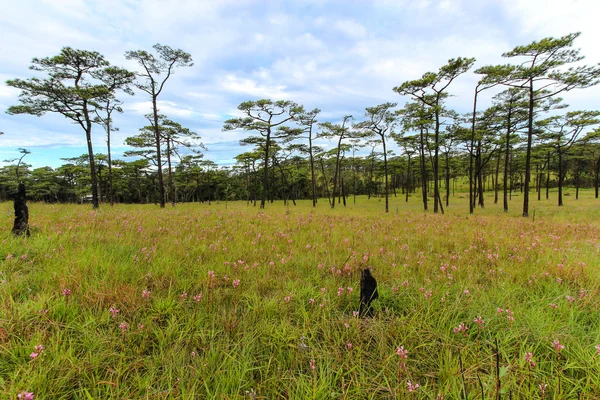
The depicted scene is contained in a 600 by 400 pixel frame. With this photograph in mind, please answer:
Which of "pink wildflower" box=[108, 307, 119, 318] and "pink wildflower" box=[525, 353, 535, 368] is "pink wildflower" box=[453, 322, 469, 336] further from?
"pink wildflower" box=[108, 307, 119, 318]

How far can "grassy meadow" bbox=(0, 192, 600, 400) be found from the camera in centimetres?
156

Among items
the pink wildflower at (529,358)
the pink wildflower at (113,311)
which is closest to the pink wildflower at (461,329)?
the pink wildflower at (529,358)

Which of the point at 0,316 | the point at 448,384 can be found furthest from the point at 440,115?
the point at 0,316

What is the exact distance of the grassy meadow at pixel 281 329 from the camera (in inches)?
61.5

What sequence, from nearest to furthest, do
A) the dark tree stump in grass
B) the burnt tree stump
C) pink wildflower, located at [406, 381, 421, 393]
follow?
pink wildflower, located at [406, 381, 421, 393] → the dark tree stump in grass → the burnt tree stump

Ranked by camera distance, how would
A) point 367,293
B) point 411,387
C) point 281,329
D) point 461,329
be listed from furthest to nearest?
point 367,293 < point 281,329 < point 461,329 < point 411,387

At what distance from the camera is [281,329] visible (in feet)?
7.17

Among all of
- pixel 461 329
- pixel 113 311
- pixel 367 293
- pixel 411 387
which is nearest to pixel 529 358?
pixel 461 329

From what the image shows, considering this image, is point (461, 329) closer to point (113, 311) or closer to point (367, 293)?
point (367, 293)

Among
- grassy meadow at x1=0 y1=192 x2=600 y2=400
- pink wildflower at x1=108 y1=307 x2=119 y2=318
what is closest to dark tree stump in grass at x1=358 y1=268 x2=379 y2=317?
grassy meadow at x1=0 y1=192 x2=600 y2=400

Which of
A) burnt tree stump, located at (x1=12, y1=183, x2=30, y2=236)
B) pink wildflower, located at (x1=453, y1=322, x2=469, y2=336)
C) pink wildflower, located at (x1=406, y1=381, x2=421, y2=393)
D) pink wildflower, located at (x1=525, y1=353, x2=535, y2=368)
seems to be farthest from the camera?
burnt tree stump, located at (x1=12, y1=183, x2=30, y2=236)

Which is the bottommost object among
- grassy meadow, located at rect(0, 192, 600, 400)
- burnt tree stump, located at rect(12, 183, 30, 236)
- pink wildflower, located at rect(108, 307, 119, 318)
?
grassy meadow, located at rect(0, 192, 600, 400)

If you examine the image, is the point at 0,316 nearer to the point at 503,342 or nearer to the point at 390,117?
the point at 503,342

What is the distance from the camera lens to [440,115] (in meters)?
21.6
